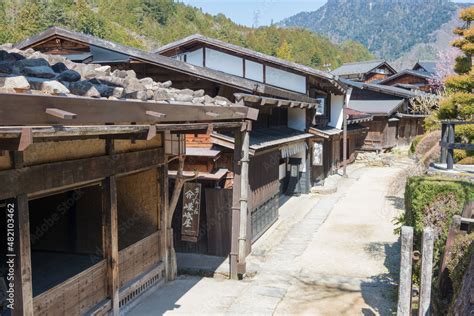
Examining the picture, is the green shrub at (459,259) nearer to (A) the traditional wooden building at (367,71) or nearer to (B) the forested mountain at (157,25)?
(A) the traditional wooden building at (367,71)

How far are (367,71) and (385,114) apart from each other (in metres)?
27.7

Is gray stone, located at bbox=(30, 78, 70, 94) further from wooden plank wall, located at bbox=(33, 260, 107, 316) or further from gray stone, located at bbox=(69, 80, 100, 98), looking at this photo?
wooden plank wall, located at bbox=(33, 260, 107, 316)

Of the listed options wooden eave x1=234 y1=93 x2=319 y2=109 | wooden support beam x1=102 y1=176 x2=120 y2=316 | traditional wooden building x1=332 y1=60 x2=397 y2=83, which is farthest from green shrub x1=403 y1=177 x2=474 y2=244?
traditional wooden building x1=332 y1=60 x2=397 y2=83

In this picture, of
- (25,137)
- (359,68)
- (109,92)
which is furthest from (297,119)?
(359,68)

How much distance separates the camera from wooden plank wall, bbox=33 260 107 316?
6.18 metres

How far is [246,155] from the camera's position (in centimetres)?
1055

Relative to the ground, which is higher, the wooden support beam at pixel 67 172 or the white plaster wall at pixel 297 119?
the white plaster wall at pixel 297 119

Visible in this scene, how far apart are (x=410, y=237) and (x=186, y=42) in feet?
43.2

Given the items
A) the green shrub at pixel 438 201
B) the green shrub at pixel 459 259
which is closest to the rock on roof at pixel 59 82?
the green shrub at pixel 459 259

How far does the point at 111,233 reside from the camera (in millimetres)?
7602

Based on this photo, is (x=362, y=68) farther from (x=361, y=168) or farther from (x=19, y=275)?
(x=19, y=275)

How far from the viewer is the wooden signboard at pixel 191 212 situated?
11.1 m

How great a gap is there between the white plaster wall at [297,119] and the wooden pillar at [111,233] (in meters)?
13.9

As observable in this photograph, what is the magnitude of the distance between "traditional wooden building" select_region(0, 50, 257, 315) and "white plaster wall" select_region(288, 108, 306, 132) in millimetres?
10529
